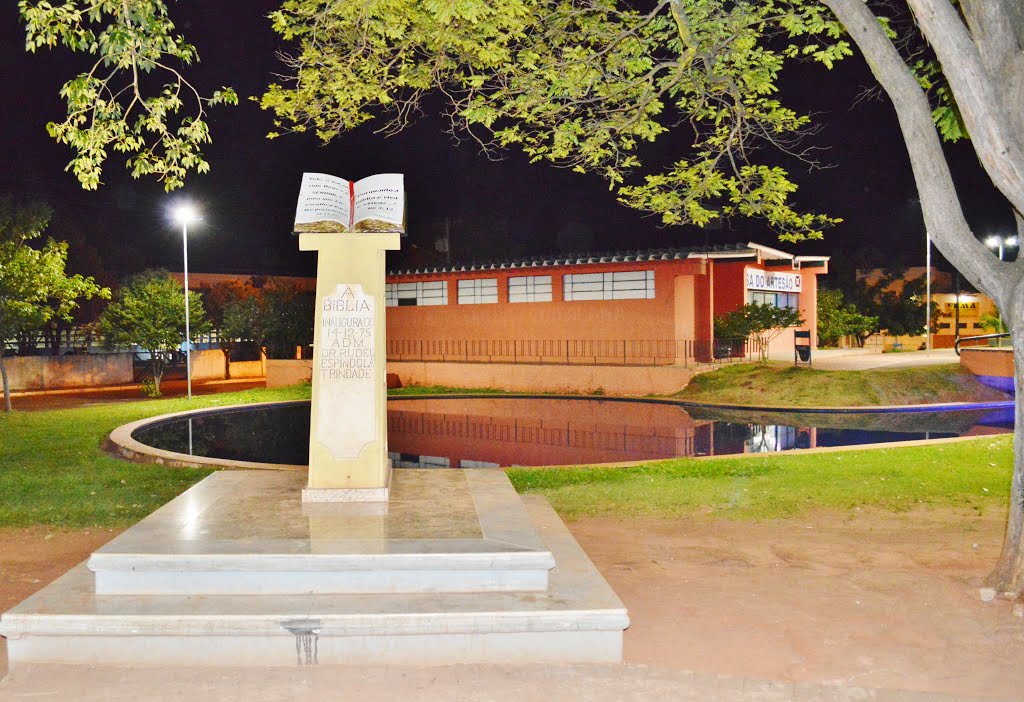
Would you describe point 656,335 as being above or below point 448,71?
below

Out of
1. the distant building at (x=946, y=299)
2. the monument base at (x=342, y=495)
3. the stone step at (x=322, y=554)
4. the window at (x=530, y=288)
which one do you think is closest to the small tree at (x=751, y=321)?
the window at (x=530, y=288)

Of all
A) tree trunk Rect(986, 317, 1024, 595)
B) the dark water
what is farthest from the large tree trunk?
the dark water

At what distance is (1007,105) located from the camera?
5633 millimetres

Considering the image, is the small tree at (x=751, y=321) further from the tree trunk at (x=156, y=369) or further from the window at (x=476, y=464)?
the tree trunk at (x=156, y=369)

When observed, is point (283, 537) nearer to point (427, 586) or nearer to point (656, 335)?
point (427, 586)

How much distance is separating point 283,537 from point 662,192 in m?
6.61

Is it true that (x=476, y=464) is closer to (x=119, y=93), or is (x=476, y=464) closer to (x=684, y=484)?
(x=684, y=484)

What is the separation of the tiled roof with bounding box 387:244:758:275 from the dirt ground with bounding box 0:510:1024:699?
16.3m

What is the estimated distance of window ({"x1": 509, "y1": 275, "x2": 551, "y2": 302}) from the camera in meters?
27.0

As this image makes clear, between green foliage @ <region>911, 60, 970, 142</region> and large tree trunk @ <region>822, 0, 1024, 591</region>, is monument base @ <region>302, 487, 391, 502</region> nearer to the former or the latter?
large tree trunk @ <region>822, 0, 1024, 591</region>

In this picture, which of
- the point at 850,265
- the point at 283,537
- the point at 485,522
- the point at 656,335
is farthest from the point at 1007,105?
the point at 850,265

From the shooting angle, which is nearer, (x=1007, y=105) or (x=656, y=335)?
(x=1007, y=105)

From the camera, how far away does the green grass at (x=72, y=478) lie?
839cm

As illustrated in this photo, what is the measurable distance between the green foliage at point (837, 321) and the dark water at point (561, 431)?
15466 millimetres
